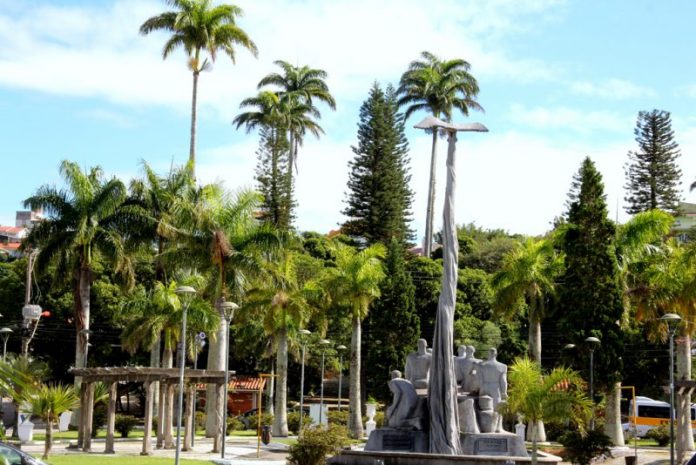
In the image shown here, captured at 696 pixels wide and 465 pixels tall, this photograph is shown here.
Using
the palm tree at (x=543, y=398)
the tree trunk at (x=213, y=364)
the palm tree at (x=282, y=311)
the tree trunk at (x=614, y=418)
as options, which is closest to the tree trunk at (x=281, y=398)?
the palm tree at (x=282, y=311)

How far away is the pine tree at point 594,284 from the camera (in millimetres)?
40594

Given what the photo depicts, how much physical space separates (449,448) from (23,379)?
2164 centimetres

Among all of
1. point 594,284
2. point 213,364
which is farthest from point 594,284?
point 213,364

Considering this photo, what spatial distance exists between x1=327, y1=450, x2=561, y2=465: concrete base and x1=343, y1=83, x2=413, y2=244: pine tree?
47476 millimetres

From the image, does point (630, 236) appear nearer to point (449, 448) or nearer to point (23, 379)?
point (449, 448)

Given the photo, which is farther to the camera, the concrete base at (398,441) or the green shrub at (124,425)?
the green shrub at (124,425)

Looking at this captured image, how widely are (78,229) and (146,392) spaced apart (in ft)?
34.4

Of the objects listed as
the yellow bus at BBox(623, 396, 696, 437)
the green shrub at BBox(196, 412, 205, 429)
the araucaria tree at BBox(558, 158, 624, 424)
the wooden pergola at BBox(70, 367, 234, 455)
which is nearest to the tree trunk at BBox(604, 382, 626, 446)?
the araucaria tree at BBox(558, 158, 624, 424)

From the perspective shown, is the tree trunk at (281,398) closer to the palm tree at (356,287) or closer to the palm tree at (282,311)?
the palm tree at (282,311)

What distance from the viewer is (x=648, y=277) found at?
1553 inches

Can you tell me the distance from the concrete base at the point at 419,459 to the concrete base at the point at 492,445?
1471mm

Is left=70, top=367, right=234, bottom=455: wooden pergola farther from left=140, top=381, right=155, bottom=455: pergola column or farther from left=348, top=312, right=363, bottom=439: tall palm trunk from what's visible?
left=348, top=312, right=363, bottom=439: tall palm trunk

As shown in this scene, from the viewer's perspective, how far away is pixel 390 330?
5491 centimetres

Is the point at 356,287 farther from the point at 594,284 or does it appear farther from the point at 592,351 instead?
the point at 592,351
